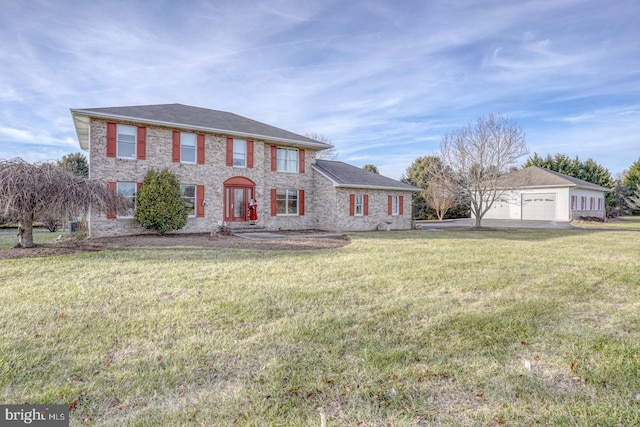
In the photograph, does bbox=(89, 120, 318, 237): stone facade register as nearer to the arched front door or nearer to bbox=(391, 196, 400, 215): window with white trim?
the arched front door

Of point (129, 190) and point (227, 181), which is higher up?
point (227, 181)

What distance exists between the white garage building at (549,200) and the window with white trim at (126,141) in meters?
28.0

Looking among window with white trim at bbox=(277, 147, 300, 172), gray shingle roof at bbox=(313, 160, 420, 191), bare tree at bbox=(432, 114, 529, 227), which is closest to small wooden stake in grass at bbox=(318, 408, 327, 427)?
gray shingle roof at bbox=(313, 160, 420, 191)

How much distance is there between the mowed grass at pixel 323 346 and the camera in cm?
257

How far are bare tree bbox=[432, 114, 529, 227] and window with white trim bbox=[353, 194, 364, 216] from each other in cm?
516

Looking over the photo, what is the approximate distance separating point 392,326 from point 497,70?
14.4 m

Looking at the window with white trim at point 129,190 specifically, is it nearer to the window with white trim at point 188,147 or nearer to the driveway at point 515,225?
the window with white trim at point 188,147

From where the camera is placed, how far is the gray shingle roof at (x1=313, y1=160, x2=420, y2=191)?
19359 millimetres

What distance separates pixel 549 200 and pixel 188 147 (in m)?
31.3

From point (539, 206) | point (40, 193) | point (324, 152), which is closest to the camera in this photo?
→ point (40, 193)

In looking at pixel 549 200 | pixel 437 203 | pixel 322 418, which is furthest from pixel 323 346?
pixel 549 200

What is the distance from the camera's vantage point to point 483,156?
20172mm

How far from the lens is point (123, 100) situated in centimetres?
1864

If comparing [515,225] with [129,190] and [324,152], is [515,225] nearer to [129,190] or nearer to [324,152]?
[324,152]
